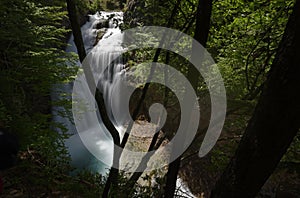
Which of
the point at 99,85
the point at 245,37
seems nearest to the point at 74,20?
the point at 245,37

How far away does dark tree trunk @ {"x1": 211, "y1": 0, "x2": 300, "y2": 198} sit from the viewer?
1.02m

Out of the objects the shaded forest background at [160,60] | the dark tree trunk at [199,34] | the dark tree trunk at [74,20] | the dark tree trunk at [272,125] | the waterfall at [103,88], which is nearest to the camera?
the dark tree trunk at [272,125]

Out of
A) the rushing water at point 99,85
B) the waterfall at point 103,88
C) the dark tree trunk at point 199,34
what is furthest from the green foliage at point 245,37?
the rushing water at point 99,85

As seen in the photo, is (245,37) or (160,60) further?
(160,60)

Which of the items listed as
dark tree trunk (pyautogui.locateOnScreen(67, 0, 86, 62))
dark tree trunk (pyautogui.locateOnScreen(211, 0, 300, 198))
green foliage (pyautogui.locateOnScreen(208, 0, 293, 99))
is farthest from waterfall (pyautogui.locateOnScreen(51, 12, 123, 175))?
dark tree trunk (pyautogui.locateOnScreen(211, 0, 300, 198))

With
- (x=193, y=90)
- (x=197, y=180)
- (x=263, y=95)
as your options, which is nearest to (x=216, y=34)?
(x=193, y=90)

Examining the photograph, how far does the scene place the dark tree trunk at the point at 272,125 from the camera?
102 centimetres

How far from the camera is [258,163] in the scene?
1174mm

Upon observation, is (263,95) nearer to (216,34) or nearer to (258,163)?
(258,163)

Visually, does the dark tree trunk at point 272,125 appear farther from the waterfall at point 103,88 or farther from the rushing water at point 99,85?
the rushing water at point 99,85

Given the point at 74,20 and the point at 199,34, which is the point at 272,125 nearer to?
the point at 199,34

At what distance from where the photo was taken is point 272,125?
110 cm

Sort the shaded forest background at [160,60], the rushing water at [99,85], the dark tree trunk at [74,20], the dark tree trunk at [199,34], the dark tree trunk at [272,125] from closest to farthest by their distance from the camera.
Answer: the dark tree trunk at [272,125]
the dark tree trunk at [199,34]
the dark tree trunk at [74,20]
the shaded forest background at [160,60]
the rushing water at [99,85]

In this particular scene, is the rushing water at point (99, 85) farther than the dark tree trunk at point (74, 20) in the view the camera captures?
→ Yes
